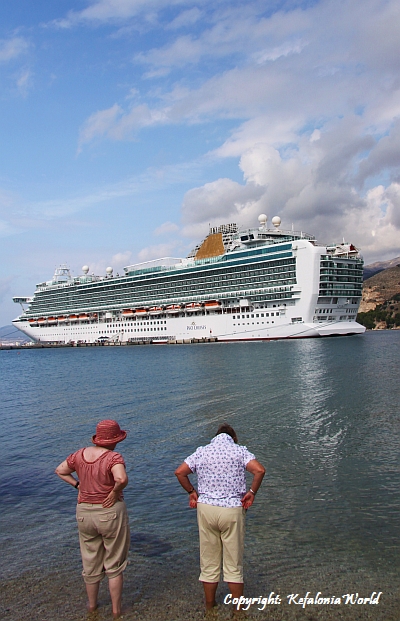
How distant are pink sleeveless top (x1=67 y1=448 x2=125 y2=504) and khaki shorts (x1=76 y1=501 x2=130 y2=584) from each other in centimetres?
11

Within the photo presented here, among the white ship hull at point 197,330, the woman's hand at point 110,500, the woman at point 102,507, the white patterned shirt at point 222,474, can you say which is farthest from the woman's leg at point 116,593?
the white ship hull at point 197,330

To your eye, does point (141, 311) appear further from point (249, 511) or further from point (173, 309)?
point (249, 511)

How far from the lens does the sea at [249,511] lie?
21.0ft

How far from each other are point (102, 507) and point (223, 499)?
136 centimetres

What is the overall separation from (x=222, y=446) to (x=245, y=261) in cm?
8295

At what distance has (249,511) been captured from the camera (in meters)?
9.69

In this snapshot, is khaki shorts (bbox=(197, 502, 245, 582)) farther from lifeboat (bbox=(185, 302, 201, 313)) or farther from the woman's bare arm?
lifeboat (bbox=(185, 302, 201, 313))

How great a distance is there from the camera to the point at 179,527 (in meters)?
9.11

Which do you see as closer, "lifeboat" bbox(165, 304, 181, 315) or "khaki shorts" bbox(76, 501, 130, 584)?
"khaki shorts" bbox(76, 501, 130, 584)

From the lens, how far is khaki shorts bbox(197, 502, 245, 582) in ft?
18.1

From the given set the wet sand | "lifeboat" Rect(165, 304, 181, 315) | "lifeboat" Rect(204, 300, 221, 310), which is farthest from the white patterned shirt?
"lifeboat" Rect(165, 304, 181, 315)

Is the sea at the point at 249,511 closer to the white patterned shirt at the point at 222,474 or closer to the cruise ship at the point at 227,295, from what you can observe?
the white patterned shirt at the point at 222,474

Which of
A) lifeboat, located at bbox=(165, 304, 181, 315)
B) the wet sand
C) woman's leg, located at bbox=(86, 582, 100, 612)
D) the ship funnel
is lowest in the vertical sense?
the wet sand

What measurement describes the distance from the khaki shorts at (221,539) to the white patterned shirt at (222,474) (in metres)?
0.09
